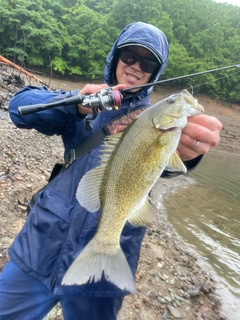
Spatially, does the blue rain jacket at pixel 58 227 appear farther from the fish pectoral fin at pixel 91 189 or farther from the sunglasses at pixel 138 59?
the sunglasses at pixel 138 59

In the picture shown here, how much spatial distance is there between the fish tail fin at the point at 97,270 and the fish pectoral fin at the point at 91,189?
0.78 feet

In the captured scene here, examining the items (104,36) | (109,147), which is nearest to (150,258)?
(109,147)

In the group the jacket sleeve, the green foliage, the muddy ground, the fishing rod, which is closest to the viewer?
the fishing rod

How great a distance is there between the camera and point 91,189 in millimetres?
1921

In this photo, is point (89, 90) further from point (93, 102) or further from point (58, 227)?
point (58, 227)

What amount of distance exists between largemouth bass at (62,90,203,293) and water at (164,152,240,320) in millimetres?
3659

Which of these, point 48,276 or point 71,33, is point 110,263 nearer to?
point 48,276

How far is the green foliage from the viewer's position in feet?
92.7

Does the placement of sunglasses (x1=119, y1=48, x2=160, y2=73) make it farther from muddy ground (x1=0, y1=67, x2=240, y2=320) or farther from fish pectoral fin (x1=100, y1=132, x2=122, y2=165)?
muddy ground (x1=0, y1=67, x2=240, y2=320)

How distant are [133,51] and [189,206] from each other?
7.56 metres

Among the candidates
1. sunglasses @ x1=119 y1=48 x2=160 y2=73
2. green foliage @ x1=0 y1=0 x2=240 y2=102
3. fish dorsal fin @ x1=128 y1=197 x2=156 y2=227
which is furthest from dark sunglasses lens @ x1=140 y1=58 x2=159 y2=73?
green foliage @ x1=0 y1=0 x2=240 y2=102

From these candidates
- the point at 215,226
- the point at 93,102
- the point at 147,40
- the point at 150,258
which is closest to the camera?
the point at 93,102

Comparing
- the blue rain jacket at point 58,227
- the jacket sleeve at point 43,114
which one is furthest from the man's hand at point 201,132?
the jacket sleeve at point 43,114

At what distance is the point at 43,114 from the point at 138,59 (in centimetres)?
95
